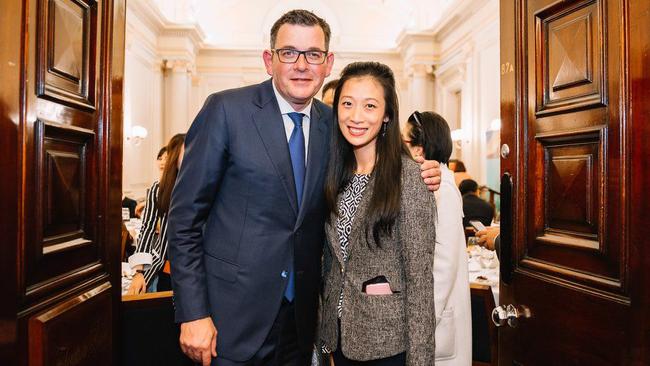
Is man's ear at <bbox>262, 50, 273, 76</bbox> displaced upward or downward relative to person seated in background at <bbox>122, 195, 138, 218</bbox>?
upward

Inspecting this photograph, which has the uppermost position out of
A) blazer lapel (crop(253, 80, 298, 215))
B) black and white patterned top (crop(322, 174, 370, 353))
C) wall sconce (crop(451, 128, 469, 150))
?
wall sconce (crop(451, 128, 469, 150))

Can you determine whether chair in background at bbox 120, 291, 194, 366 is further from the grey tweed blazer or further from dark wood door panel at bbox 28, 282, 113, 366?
the grey tweed blazer

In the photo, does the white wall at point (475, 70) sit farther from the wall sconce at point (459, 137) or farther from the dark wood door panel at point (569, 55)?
the dark wood door panel at point (569, 55)

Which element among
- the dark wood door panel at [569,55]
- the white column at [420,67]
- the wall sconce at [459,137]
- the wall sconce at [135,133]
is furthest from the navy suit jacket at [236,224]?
the white column at [420,67]

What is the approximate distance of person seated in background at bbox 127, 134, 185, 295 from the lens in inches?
106

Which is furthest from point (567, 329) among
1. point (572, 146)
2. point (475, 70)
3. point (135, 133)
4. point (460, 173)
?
point (135, 133)

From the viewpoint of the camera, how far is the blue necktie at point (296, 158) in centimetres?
170

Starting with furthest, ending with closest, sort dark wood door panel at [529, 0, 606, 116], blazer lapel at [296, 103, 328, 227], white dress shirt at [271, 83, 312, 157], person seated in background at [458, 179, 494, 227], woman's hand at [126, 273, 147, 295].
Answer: person seated in background at [458, 179, 494, 227]
woman's hand at [126, 273, 147, 295]
white dress shirt at [271, 83, 312, 157]
blazer lapel at [296, 103, 328, 227]
dark wood door panel at [529, 0, 606, 116]

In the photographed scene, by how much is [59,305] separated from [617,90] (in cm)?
170

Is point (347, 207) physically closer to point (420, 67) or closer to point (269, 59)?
point (269, 59)

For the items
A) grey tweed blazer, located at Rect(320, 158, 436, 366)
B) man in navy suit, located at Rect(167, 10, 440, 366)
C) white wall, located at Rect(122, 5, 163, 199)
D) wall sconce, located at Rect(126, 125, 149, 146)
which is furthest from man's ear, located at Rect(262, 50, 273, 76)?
wall sconce, located at Rect(126, 125, 149, 146)

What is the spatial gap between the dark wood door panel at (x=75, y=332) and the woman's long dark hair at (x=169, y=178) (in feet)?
3.54

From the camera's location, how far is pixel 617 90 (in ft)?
4.02

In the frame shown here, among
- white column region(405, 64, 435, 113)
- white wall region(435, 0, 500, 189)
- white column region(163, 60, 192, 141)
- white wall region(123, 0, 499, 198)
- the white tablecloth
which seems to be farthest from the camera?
white column region(405, 64, 435, 113)
